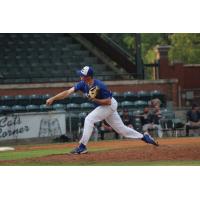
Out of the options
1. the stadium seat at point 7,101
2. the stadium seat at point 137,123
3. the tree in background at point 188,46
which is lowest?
the stadium seat at point 137,123

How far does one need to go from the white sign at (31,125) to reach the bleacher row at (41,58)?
4.24 meters

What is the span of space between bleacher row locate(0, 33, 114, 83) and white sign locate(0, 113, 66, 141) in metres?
4.24

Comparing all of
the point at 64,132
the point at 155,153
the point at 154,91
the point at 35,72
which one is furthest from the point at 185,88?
the point at 155,153

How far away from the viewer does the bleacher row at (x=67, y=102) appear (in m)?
26.1

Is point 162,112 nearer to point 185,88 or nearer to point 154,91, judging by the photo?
point 154,91

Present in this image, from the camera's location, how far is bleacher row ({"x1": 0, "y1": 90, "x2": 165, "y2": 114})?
2608 cm

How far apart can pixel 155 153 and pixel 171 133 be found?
11.0 metres

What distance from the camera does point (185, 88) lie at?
31.9 metres

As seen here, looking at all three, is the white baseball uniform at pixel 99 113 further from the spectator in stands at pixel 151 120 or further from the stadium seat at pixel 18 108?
the stadium seat at pixel 18 108

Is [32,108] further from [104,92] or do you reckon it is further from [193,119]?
[104,92]

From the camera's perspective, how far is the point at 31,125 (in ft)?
78.9

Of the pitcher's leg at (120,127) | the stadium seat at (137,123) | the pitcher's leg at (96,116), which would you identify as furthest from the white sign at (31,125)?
the pitcher's leg at (96,116)

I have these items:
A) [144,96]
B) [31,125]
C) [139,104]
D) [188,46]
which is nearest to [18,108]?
[31,125]

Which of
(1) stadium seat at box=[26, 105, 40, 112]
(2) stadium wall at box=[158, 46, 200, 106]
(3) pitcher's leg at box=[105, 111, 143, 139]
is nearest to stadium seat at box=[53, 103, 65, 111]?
(1) stadium seat at box=[26, 105, 40, 112]
